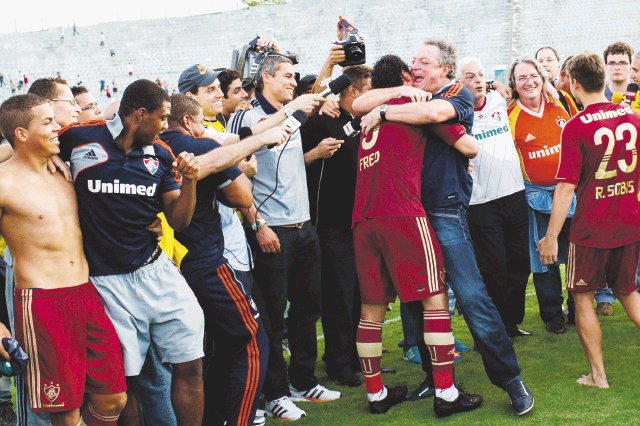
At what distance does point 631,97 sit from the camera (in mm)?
6977

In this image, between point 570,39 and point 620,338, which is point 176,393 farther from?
point 570,39

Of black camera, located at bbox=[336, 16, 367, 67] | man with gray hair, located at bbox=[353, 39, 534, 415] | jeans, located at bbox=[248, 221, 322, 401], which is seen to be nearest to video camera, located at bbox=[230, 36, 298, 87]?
black camera, located at bbox=[336, 16, 367, 67]

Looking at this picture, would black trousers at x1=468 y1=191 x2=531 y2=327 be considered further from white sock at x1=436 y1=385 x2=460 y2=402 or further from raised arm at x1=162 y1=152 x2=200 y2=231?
raised arm at x1=162 y1=152 x2=200 y2=231

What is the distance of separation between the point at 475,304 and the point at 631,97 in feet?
10.9

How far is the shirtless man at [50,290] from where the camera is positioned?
3.50 meters

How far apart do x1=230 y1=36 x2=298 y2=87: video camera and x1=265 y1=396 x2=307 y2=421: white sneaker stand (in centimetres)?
205

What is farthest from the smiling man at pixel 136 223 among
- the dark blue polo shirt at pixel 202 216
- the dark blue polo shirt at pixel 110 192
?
the dark blue polo shirt at pixel 202 216

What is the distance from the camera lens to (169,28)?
151 ft

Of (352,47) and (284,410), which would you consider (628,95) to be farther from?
(284,410)

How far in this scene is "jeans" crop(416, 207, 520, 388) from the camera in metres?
4.48

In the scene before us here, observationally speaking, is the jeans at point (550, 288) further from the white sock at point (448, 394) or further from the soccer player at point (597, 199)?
the white sock at point (448, 394)

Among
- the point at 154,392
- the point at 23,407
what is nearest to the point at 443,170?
the point at 154,392

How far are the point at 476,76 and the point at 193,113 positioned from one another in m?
2.46

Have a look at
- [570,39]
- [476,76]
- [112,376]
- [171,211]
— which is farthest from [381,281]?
[570,39]
